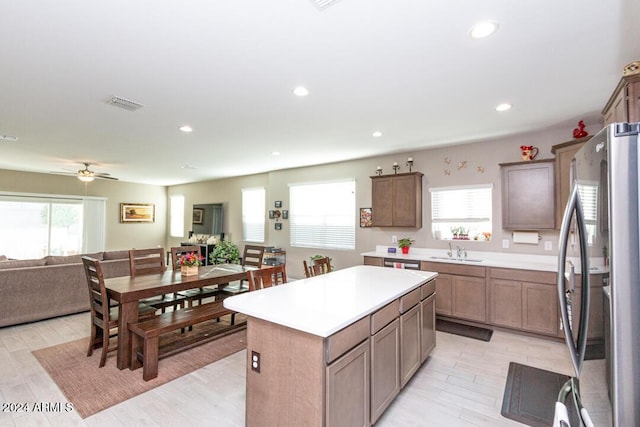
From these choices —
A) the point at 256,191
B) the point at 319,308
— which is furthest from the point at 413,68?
the point at 256,191

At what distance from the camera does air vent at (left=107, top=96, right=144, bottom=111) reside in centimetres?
305

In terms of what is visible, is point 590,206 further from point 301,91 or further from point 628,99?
point 301,91

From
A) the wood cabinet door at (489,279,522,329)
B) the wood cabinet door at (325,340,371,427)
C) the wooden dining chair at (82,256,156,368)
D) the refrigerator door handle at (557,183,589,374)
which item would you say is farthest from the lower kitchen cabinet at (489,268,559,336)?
the wooden dining chair at (82,256,156,368)

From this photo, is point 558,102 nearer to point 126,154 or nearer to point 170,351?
point 170,351

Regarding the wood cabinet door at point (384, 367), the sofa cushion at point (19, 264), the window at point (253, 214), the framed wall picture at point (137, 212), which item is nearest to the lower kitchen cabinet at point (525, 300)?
the wood cabinet door at point (384, 367)

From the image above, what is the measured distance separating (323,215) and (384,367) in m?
4.46

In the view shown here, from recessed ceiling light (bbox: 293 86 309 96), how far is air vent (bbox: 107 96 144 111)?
Result: 5.57ft

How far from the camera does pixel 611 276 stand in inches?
38.8

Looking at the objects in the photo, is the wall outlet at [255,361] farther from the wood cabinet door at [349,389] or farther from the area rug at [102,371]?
the area rug at [102,371]

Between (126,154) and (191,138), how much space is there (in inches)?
76.0

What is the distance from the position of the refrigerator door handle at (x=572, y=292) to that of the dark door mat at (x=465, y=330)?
283cm

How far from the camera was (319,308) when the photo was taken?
188 centimetres

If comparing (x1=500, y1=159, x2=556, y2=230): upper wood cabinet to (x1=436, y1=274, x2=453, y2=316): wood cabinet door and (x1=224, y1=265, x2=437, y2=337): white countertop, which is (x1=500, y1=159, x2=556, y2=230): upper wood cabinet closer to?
(x1=436, y1=274, x2=453, y2=316): wood cabinet door

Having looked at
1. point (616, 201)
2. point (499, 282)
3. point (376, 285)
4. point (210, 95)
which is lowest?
point (499, 282)
